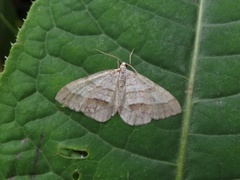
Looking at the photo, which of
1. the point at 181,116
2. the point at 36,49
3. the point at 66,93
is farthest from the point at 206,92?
the point at 36,49

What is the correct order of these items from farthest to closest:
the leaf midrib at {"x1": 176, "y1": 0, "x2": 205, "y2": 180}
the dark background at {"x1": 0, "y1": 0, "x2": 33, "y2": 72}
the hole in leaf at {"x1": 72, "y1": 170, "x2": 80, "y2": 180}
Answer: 1. the dark background at {"x1": 0, "y1": 0, "x2": 33, "y2": 72}
2. the hole in leaf at {"x1": 72, "y1": 170, "x2": 80, "y2": 180}
3. the leaf midrib at {"x1": 176, "y1": 0, "x2": 205, "y2": 180}

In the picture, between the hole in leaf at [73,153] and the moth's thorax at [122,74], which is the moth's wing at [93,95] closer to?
the moth's thorax at [122,74]

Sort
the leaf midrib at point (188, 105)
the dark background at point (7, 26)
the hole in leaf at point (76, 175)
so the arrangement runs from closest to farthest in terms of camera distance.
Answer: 1. the leaf midrib at point (188, 105)
2. the hole in leaf at point (76, 175)
3. the dark background at point (7, 26)

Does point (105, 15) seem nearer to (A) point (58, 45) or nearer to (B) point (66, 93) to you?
(A) point (58, 45)

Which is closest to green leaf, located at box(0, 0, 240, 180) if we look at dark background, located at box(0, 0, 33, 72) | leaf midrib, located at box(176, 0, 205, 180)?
leaf midrib, located at box(176, 0, 205, 180)

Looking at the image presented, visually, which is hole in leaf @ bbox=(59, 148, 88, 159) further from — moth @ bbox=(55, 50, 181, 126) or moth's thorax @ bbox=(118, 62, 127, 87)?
moth's thorax @ bbox=(118, 62, 127, 87)

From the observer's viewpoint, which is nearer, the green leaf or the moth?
the green leaf

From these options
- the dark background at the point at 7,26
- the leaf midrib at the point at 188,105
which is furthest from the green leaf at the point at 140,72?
the dark background at the point at 7,26
